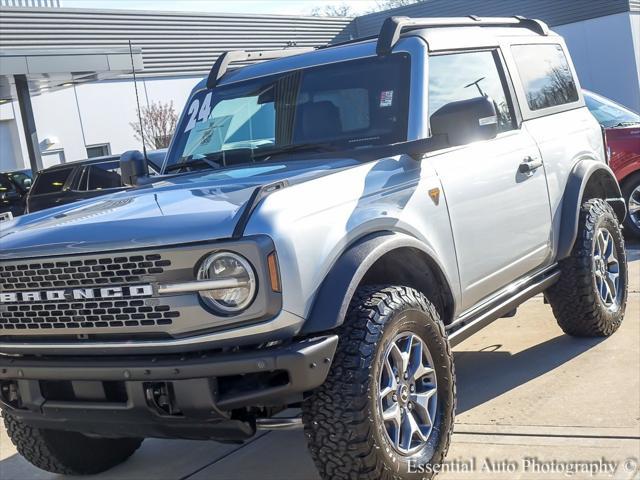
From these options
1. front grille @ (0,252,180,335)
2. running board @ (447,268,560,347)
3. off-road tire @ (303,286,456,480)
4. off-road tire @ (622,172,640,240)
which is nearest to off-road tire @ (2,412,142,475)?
front grille @ (0,252,180,335)

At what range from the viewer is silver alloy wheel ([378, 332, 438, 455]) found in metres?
3.57

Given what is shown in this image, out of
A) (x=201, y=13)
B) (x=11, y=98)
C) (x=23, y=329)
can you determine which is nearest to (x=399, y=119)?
(x=23, y=329)

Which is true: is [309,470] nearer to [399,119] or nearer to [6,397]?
[6,397]

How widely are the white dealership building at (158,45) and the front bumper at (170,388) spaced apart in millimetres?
17250

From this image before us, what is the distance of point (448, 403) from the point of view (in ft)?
12.8

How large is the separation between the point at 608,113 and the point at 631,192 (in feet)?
3.61

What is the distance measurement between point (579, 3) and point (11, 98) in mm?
18414

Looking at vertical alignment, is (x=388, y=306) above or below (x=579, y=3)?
below

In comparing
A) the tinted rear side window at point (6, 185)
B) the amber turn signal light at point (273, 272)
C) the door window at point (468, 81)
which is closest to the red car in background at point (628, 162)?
the door window at point (468, 81)

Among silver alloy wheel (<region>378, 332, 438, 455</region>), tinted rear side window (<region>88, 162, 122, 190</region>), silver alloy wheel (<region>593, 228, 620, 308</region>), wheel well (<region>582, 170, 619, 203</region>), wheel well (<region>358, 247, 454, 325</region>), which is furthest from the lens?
tinted rear side window (<region>88, 162, 122, 190</region>)

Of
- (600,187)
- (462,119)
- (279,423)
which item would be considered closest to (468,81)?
(462,119)

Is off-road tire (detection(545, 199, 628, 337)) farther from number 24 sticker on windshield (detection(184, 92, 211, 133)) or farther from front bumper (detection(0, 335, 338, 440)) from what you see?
front bumper (detection(0, 335, 338, 440))

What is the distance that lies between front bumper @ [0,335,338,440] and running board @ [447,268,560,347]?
1254 millimetres

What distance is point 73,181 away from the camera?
38.7 ft
